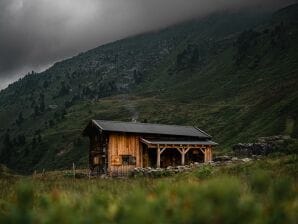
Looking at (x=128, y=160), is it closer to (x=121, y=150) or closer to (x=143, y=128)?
(x=121, y=150)

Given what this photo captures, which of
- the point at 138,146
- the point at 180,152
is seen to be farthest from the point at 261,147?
the point at 138,146

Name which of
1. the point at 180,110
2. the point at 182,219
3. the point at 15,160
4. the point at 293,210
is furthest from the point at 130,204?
the point at 15,160

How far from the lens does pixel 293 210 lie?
4.23 meters

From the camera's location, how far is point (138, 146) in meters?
48.7

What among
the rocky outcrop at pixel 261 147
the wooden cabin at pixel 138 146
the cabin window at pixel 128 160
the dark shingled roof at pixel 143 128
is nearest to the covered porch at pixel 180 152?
the wooden cabin at pixel 138 146

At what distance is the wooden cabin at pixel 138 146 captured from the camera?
47031 mm

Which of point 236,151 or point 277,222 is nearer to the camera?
point 277,222

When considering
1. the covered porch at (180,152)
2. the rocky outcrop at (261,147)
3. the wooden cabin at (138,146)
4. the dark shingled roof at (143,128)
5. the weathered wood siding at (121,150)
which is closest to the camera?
the weathered wood siding at (121,150)

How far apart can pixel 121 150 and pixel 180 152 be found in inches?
263

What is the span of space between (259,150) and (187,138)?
28.7 feet

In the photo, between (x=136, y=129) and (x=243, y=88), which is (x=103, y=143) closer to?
(x=136, y=129)

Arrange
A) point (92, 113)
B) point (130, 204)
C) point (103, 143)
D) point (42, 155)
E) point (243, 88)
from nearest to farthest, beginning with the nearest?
point (130, 204) < point (103, 143) < point (42, 155) < point (243, 88) < point (92, 113)

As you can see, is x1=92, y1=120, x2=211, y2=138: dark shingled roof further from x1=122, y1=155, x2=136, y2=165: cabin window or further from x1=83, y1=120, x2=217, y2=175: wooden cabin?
x1=122, y1=155, x2=136, y2=165: cabin window

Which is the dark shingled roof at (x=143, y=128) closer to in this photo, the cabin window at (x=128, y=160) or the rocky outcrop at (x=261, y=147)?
the cabin window at (x=128, y=160)
